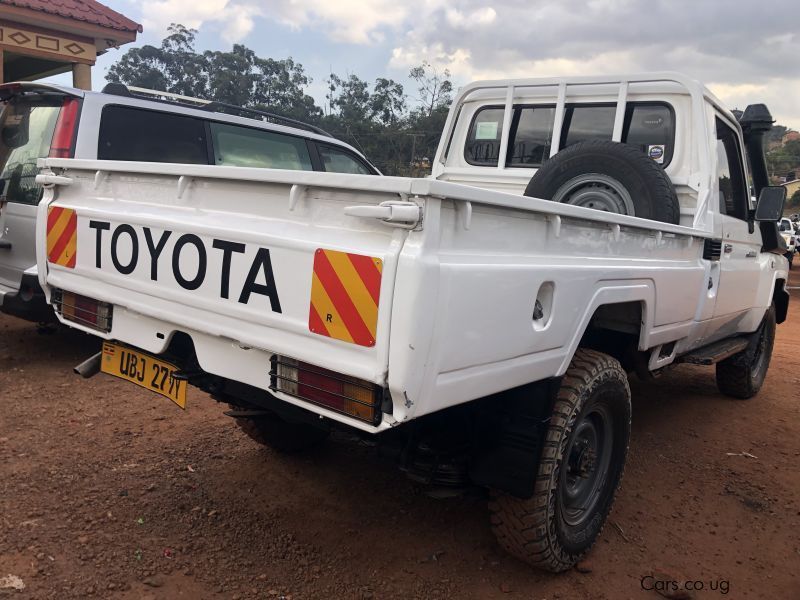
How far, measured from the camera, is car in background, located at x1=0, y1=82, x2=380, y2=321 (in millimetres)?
4246

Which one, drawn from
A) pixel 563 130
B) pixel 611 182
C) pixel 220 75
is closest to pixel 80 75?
pixel 563 130

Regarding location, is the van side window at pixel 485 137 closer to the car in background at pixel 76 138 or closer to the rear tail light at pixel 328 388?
the car in background at pixel 76 138

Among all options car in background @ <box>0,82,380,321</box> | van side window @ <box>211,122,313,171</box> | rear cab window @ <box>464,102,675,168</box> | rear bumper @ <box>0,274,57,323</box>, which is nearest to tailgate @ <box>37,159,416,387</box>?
rear bumper @ <box>0,274,57,323</box>

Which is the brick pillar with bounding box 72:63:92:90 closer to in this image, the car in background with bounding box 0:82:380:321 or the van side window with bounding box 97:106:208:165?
the car in background with bounding box 0:82:380:321

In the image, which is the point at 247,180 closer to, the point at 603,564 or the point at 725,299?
the point at 603,564

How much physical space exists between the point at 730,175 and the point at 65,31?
1037cm

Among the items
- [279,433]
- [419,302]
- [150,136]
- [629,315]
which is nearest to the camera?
[419,302]

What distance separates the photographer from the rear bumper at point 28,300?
13.7 feet

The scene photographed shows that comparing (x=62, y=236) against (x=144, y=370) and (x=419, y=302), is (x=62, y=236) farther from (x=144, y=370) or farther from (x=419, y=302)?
(x=419, y=302)

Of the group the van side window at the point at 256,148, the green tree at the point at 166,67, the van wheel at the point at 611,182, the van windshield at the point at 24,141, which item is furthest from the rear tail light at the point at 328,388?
the green tree at the point at 166,67

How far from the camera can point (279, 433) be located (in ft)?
10.8

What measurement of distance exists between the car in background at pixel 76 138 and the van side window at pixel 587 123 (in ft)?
8.56

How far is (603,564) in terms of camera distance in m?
2.66

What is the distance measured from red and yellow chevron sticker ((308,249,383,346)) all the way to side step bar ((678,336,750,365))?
2.65m
